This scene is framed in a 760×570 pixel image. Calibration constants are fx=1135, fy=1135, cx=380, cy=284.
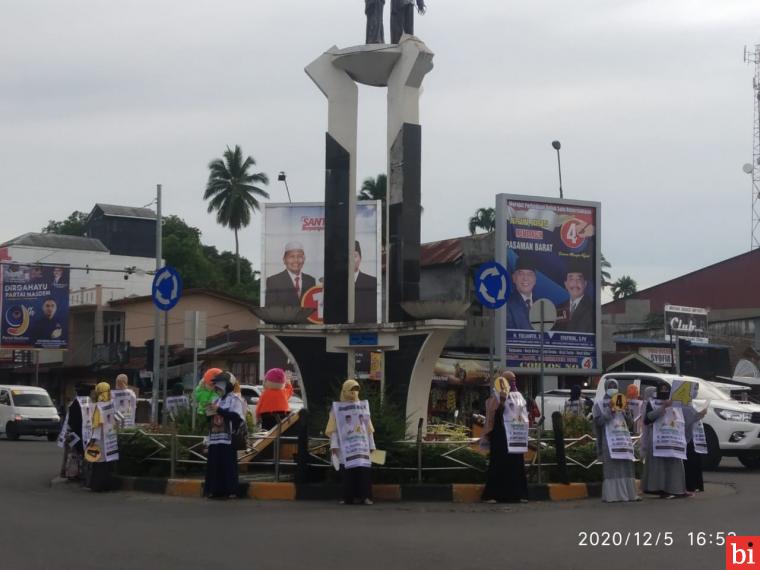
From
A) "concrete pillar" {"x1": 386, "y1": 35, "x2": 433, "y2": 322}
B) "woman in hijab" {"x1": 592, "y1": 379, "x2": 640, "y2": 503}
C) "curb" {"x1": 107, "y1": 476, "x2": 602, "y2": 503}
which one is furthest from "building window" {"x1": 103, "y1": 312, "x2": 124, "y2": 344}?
"woman in hijab" {"x1": 592, "y1": 379, "x2": 640, "y2": 503}

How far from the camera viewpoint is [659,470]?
16.0 m

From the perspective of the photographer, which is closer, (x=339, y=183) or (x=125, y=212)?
(x=339, y=183)

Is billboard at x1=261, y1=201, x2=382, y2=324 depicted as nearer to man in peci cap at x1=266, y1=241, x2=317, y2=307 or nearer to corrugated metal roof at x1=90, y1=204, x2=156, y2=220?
man in peci cap at x1=266, y1=241, x2=317, y2=307

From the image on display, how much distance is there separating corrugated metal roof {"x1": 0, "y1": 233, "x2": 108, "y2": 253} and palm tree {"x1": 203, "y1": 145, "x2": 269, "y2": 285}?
27.7 ft

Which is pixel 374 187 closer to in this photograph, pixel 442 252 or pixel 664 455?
pixel 442 252

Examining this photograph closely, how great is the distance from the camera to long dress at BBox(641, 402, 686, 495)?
1588 centimetres

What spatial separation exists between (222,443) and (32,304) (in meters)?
40.9

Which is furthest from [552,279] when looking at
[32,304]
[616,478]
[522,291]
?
[32,304]

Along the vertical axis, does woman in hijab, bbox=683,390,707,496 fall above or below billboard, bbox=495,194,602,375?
below

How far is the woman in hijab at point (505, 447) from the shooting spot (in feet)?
47.9

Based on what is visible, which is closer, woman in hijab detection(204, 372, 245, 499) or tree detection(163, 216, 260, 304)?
woman in hijab detection(204, 372, 245, 499)

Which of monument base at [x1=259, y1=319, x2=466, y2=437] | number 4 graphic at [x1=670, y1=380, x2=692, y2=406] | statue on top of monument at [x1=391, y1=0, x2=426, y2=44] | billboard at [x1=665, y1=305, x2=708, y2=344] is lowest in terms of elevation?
number 4 graphic at [x1=670, y1=380, x2=692, y2=406]

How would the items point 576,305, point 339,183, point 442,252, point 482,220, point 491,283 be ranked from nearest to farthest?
point 491,283
point 339,183
point 576,305
point 442,252
point 482,220

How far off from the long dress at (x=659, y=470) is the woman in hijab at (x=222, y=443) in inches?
225
